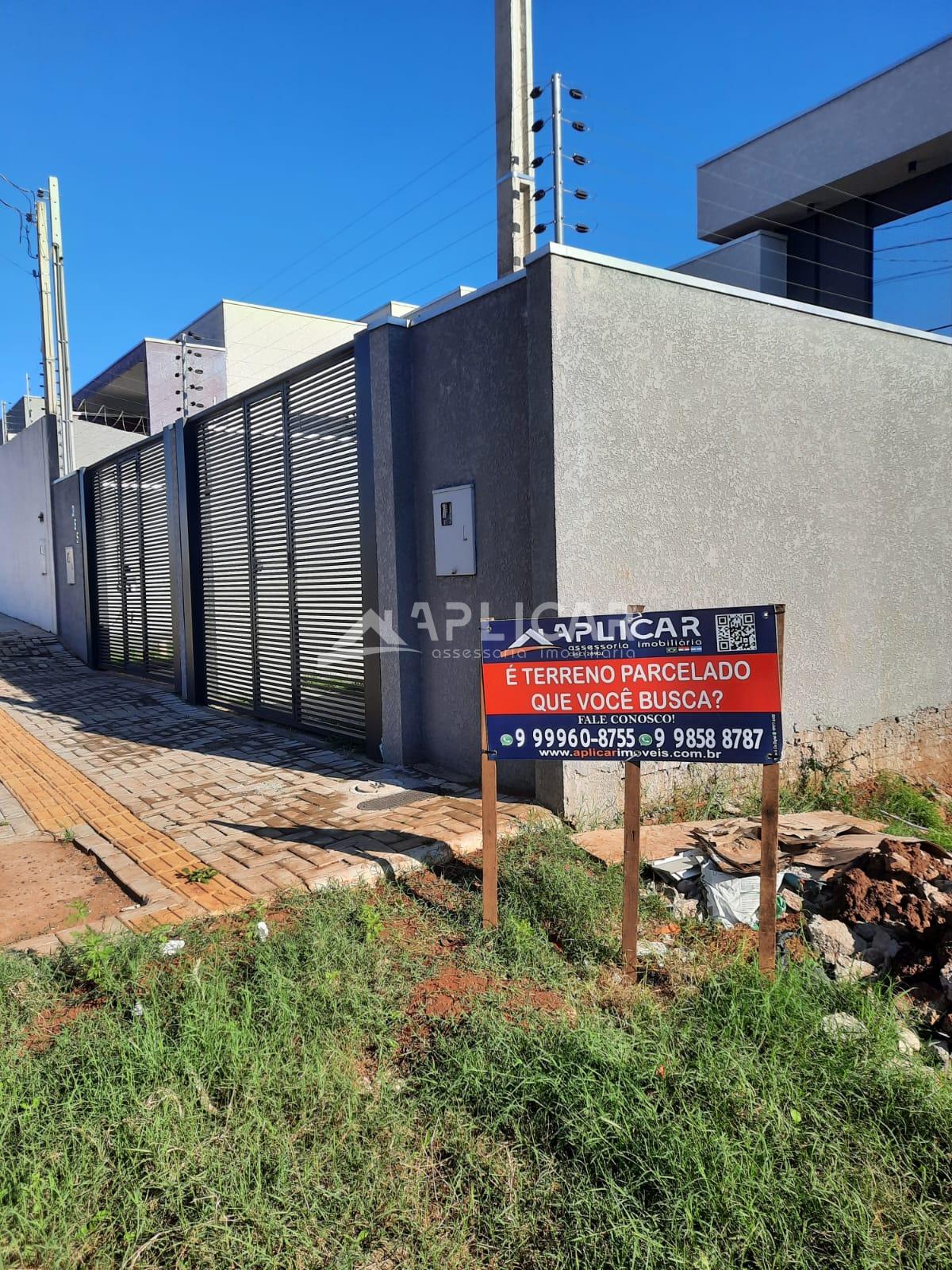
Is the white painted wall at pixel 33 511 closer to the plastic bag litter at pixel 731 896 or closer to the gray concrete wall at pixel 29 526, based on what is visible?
the gray concrete wall at pixel 29 526

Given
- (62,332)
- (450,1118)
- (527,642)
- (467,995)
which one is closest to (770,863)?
(467,995)

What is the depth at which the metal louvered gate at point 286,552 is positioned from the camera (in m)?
7.40

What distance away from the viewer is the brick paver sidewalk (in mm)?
4434

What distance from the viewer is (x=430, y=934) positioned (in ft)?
12.3

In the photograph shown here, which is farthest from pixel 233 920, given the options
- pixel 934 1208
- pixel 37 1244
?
pixel 934 1208

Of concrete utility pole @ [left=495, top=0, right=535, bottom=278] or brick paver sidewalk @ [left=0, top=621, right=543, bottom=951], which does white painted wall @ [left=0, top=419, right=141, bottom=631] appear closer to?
brick paver sidewalk @ [left=0, top=621, right=543, bottom=951]

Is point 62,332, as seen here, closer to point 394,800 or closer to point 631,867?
point 394,800

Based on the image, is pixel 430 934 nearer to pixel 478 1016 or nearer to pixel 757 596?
pixel 478 1016

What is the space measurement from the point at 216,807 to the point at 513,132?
19.2 feet

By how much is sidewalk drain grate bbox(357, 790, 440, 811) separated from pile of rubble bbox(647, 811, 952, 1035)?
181 centimetres

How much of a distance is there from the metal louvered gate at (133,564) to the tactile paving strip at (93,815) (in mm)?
3872

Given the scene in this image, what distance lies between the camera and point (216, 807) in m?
5.84

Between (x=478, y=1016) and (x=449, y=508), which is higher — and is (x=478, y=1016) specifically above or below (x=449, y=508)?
below

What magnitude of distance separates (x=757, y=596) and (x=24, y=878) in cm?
527
